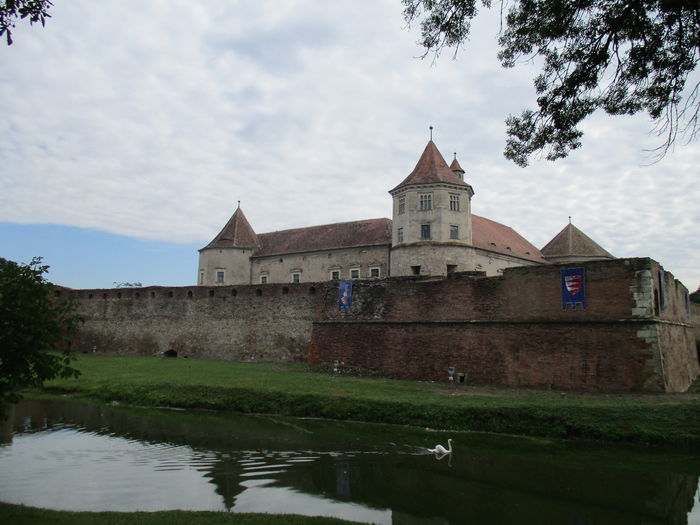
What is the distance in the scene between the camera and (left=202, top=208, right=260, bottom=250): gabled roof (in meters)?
39.6

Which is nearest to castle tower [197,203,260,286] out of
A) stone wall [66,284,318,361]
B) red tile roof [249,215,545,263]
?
red tile roof [249,215,545,263]

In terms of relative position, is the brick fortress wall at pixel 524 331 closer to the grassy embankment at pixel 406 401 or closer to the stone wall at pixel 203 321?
the grassy embankment at pixel 406 401

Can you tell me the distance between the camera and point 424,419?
13289mm

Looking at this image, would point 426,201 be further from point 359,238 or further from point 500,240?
point 500,240

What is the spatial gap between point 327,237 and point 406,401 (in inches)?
935

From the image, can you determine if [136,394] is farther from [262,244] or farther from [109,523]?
[262,244]

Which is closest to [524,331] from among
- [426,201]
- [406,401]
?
[406,401]

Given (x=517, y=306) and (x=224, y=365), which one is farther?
(x=224, y=365)

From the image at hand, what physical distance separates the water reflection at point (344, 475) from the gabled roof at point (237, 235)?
88.0 feet

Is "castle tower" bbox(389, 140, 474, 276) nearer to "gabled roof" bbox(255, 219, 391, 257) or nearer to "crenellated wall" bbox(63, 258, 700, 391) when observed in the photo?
"gabled roof" bbox(255, 219, 391, 257)

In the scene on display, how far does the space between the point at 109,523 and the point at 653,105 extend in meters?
8.64

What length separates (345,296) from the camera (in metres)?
21.4

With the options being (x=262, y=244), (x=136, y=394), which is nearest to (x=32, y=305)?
(x=136, y=394)

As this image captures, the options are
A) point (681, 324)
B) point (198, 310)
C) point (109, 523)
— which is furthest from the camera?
point (198, 310)
